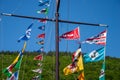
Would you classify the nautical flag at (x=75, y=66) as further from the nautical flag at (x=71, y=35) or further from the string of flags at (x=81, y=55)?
the nautical flag at (x=71, y=35)

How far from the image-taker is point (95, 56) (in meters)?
15.2

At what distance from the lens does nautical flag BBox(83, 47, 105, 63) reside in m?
15.1

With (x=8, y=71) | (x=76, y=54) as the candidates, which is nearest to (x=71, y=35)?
(x=76, y=54)

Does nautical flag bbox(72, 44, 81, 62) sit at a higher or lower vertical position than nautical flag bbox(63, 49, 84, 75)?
higher

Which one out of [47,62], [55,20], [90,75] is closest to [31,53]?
[47,62]

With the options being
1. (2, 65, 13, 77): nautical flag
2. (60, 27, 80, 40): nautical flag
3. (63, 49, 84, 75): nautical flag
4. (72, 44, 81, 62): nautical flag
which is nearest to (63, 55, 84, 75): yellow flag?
(63, 49, 84, 75): nautical flag

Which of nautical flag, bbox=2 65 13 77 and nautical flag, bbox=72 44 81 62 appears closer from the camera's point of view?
nautical flag, bbox=72 44 81 62

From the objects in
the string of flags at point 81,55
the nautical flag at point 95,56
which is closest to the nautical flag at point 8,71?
the string of flags at point 81,55

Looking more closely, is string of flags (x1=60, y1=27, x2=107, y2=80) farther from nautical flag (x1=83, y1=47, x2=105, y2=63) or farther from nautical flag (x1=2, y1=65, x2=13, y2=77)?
nautical flag (x1=2, y1=65, x2=13, y2=77)

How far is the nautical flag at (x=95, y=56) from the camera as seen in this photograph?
1509 cm

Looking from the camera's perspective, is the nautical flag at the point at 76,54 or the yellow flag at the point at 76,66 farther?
the nautical flag at the point at 76,54

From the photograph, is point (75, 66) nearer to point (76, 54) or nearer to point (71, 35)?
point (76, 54)

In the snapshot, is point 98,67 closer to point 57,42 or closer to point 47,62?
point 47,62

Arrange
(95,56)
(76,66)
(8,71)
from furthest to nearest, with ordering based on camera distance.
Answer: (8,71) → (95,56) → (76,66)
